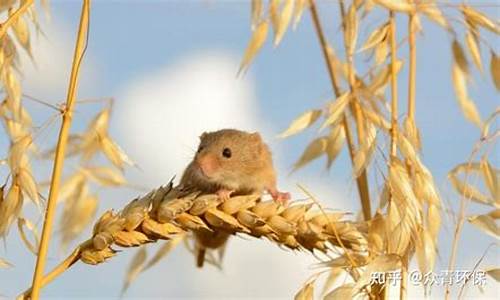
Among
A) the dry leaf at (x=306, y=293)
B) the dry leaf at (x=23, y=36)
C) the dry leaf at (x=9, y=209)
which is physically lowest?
the dry leaf at (x=306, y=293)

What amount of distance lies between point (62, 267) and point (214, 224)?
0.34 meters

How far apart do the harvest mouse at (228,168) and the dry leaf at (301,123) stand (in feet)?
2.19

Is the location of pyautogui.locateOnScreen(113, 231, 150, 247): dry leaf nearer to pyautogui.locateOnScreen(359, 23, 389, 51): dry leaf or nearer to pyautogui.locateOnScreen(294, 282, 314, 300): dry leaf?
pyautogui.locateOnScreen(294, 282, 314, 300): dry leaf

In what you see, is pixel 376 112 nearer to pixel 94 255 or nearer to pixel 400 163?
pixel 400 163

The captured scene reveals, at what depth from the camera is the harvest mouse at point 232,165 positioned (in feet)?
10.2

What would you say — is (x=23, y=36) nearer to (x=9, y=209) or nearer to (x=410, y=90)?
(x=9, y=209)

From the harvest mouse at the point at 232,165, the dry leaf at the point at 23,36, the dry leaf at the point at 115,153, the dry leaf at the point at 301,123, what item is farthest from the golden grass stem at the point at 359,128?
the dry leaf at the point at 23,36

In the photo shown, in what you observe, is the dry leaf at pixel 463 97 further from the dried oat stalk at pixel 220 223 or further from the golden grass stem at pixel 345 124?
the dried oat stalk at pixel 220 223

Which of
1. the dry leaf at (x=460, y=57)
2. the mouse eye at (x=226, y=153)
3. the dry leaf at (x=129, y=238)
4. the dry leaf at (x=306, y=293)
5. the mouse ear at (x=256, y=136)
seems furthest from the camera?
the mouse ear at (x=256, y=136)

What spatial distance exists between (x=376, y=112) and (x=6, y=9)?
1.02 metres

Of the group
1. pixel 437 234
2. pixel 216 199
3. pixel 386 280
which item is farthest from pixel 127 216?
pixel 437 234

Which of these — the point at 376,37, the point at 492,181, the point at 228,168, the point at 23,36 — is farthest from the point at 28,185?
the point at 228,168

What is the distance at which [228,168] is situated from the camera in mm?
3227

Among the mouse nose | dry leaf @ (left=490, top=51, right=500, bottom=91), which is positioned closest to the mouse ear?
the mouse nose
